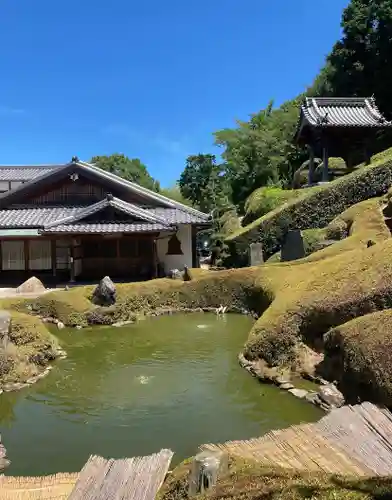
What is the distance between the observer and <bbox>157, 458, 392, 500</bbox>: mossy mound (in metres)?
3.34

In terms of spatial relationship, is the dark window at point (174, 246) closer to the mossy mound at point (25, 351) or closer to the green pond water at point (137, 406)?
the green pond water at point (137, 406)

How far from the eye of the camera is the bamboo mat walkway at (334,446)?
16.1 ft

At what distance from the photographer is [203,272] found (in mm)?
18484

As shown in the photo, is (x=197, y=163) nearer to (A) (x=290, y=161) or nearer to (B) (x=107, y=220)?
(A) (x=290, y=161)

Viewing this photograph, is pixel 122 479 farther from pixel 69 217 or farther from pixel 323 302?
pixel 69 217

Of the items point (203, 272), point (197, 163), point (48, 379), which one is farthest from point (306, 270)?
point (197, 163)

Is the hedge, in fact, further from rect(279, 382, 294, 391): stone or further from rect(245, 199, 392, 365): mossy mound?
rect(279, 382, 294, 391): stone

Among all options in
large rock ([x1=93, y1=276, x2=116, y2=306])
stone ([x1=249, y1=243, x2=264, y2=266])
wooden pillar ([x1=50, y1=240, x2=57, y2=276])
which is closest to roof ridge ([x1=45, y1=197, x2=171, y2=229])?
wooden pillar ([x1=50, y1=240, x2=57, y2=276])

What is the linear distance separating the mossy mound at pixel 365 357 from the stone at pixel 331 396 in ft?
0.48

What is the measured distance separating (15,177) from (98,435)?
95.9ft

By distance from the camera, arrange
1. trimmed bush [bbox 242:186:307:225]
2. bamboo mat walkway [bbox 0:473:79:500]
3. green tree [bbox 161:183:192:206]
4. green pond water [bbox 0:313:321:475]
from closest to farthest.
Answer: bamboo mat walkway [bbox 0:473:79:500]
green pond water [bbox 0:313:321:475]
trimmed bush [bbox 242:186:307:225]
green tree [bbox 161:183:192:206]

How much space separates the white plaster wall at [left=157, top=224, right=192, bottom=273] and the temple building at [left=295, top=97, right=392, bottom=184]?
7.88m

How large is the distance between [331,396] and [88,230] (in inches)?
618

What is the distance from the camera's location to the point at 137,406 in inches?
337
